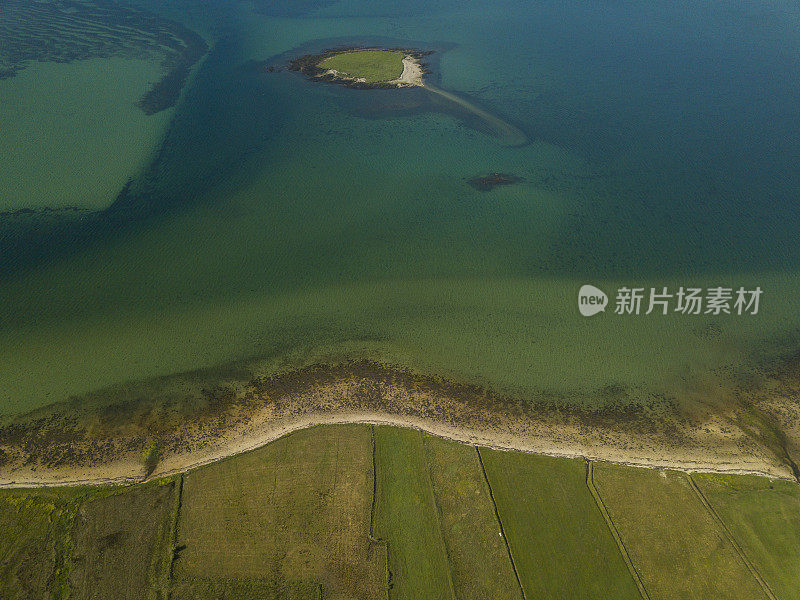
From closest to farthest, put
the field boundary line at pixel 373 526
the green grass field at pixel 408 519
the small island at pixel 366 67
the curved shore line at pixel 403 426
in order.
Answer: the green grass field at pixel 408 519
the field boundary line at pixel 373 526
the curved shore line at pixel 403 426
the small island at pixel 366 67

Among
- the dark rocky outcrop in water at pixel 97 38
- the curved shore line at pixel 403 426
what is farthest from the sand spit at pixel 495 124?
the curved shore line at pixel 403 426

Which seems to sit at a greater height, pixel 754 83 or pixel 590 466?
pixel 754 83

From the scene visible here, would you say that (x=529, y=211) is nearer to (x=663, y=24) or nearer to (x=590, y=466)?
(x=590, y=466)

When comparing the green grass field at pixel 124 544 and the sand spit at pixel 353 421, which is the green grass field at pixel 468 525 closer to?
the sand spit at pixel 353 421

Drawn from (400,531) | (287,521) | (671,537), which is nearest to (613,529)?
(671,537)

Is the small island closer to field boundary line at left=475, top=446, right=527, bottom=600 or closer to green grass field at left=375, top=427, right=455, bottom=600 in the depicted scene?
green grass field at left=375, top=427, right=455, bottom=600

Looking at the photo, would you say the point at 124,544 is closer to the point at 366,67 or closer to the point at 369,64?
the point at 366,67

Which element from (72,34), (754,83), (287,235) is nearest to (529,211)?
(287,235)
